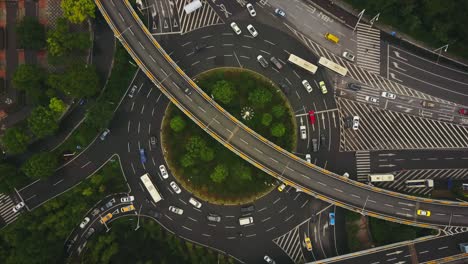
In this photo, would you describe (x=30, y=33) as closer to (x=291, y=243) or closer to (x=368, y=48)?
(x=291, y=243)

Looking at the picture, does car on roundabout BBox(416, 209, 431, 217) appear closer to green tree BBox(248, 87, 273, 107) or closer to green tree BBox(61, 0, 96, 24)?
green tree BBox(248, 87, 273, 107)

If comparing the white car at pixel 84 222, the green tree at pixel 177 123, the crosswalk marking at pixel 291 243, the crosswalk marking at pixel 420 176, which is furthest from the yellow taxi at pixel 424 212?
the white car at pixel 84 222

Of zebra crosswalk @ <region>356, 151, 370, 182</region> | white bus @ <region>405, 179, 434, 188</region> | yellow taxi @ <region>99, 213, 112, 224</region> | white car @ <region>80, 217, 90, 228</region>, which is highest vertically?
white car @ <region>80, 217, 90, 228</region>

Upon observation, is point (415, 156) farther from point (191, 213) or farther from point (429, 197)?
point (191, 213)

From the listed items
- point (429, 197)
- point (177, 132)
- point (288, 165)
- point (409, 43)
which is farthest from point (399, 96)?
point (177, 132)

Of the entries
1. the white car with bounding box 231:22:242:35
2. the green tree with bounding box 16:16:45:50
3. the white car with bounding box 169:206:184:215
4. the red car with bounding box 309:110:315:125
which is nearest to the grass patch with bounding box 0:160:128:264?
the white car with bounding box 169:206:184:215

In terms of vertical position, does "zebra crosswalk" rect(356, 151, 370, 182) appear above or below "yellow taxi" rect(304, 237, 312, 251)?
above
